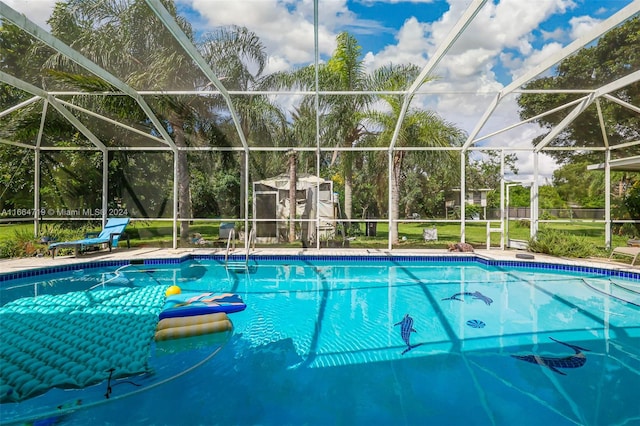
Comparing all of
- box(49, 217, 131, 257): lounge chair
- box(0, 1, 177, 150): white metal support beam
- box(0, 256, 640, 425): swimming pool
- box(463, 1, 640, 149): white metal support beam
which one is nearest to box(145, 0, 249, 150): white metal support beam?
box(0, 1, 177, 150): white metal support beam

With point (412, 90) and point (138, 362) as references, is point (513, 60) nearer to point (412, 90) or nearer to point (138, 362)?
point (412, 90)

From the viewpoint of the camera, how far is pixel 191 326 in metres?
4.06

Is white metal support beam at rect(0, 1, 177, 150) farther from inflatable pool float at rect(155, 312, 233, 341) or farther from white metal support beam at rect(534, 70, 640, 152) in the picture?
white metal support beam at rect(534, 70, 640, 152)

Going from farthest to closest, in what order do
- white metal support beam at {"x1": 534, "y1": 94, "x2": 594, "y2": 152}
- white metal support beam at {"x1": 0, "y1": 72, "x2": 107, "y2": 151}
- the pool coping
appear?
1. white metal support beam at {"x1": 534, "y1": 94, "x2": 594, "y2": 152}
2. the pool coping
3. white metal support beam at {"x1": 0, "y1": 72, "x2": 107, "y2": 151}

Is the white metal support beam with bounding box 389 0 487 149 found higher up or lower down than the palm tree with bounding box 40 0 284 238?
lower down

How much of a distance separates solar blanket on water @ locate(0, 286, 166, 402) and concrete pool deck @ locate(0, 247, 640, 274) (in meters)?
2.60

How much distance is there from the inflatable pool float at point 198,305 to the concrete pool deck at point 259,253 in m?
3.40

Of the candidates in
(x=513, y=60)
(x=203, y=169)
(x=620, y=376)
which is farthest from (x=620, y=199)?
(x=203, y=169)

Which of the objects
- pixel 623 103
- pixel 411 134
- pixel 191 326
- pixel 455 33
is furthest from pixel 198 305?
pixel 623 103

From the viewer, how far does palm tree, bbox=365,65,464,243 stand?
376 inches

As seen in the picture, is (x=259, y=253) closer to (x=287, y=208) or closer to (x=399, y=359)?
(x=287, y=208)

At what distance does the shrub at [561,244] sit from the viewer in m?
8.16

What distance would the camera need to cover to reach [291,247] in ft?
31.7

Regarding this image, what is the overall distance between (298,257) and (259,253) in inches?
38.3
